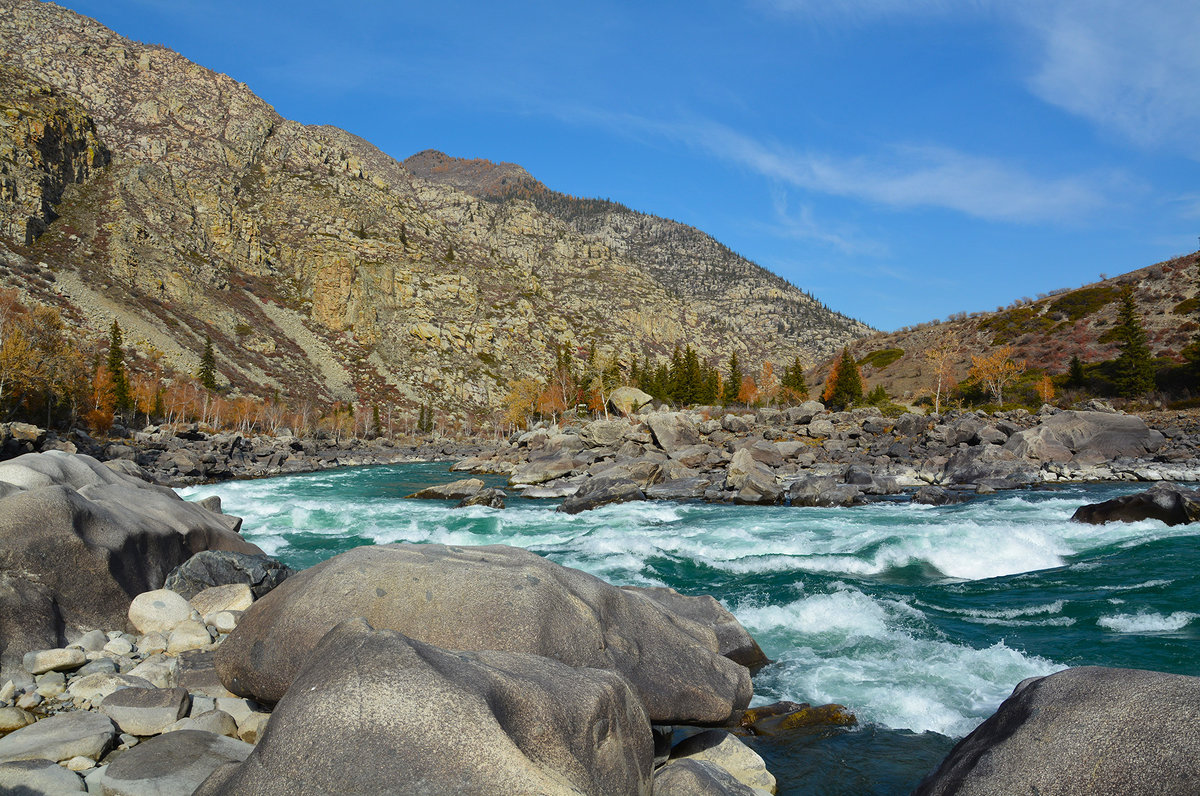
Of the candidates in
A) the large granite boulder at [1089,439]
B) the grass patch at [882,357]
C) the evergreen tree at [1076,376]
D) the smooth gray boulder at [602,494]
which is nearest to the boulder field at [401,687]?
the smooth gray boulder at [602,494]

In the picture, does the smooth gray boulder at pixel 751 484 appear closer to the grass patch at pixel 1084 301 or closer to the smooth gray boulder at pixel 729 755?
the smooth gray boulder at pixel 729 755

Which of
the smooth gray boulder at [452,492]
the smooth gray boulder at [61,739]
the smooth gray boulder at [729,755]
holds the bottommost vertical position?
the smooth gray boulder at [452,492]

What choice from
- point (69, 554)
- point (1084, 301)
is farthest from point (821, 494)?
point (1084, 301)

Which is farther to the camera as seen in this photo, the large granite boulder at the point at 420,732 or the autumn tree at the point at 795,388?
the autumn tree at the point at 795,388

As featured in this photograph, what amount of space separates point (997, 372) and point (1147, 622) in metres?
66.0

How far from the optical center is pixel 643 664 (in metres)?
6.46

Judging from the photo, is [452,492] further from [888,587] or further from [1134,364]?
[1134,364]

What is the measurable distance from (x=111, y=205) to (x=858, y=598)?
15096 cm

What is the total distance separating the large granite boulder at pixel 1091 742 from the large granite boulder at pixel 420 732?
241 centimetres

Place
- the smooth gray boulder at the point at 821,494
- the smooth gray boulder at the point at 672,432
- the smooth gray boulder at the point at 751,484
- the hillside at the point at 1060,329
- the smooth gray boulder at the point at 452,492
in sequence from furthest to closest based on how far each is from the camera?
the hillside at the point at 1060,329 < the smooth gray boulder at the point at 672,432 < the smooth gray boulder at the point at 452,492 < the smooth gray boulder at the point at 751,484 < the smooth gray boulder at the point at 821,494

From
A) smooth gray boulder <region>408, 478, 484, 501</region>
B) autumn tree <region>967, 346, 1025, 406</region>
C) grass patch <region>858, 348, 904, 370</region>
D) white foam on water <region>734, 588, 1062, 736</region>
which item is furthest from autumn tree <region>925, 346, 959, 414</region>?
white foam on water <region>734, 588, 1062, 736</region>

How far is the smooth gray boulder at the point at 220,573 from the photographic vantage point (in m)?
10.2

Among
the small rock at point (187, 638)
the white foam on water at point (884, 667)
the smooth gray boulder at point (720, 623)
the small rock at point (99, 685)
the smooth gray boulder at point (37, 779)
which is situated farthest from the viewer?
the smooth gray boulder at point (720, 623)

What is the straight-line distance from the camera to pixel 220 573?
10531 millimetres
